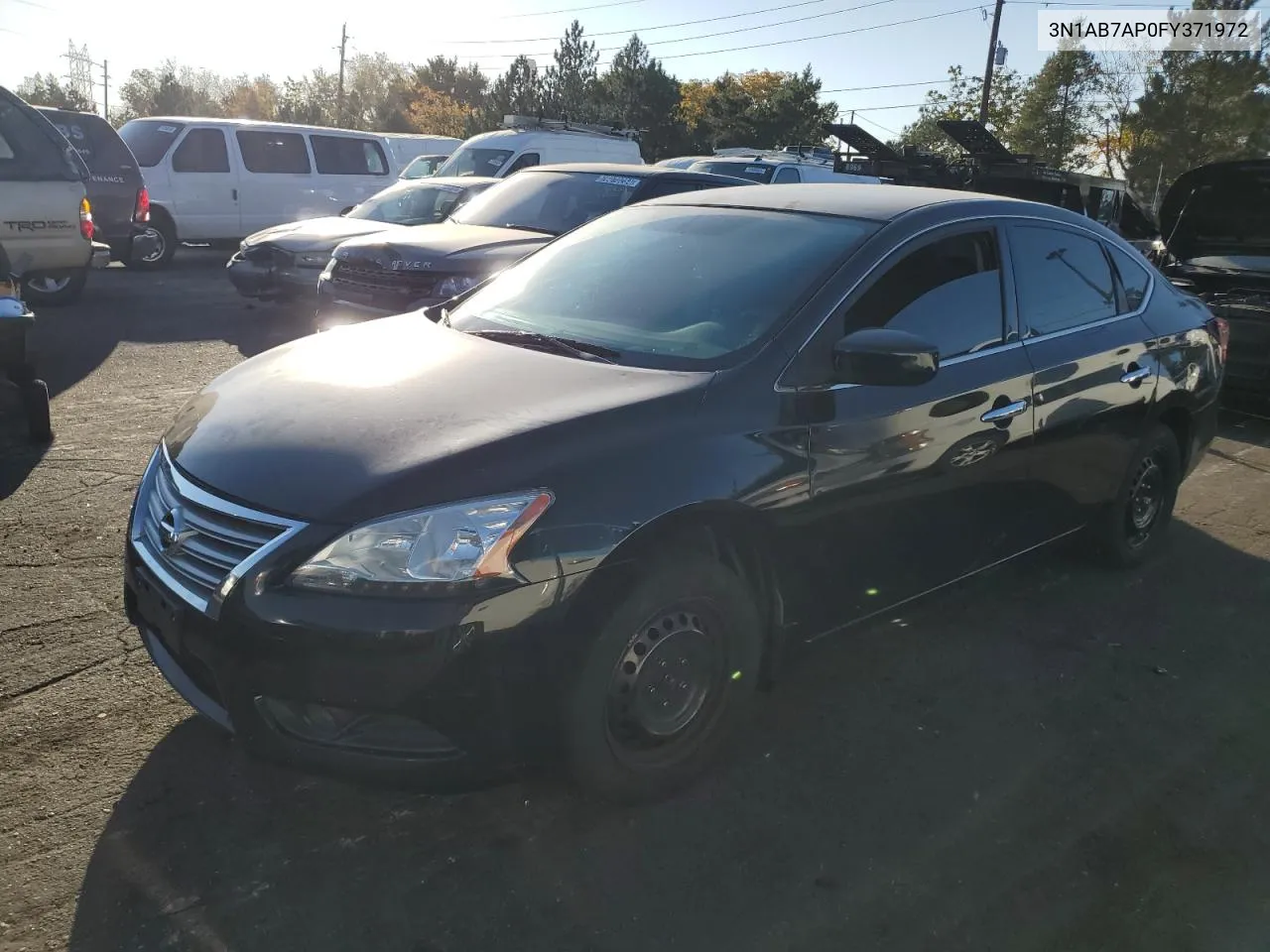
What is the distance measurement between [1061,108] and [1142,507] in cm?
4203

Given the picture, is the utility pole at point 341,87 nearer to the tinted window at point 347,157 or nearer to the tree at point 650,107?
the tree at point 650,107

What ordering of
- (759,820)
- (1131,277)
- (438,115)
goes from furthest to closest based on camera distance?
1. (438,115)
2. (1131,277)
3. (759,820)

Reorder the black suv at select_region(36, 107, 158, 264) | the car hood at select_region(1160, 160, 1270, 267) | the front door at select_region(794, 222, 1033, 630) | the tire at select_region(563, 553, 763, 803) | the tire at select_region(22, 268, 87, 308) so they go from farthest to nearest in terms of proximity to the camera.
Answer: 1. the black suv at select_region(36, 107, 158, 264)
2. the tire at select_region(22, 268, 87, 308)
3. the car hood at select_region(1160, 160, 1270, 267)
4. the front door at select_region(794, 222, 1033, 630)
5. the tire at select_region(563, 553, 763, 803)

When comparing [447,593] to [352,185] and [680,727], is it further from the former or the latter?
[352,185]

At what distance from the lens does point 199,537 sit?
2.63 meters

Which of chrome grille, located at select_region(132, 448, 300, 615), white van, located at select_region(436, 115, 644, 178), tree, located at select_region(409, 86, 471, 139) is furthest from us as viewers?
tree, located at select_region(409, 86, 471, 139)

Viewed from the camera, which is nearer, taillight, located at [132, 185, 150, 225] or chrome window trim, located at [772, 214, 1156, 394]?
chrome window trim, located at [772, 214, 1156, 394]

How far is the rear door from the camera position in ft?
13.0

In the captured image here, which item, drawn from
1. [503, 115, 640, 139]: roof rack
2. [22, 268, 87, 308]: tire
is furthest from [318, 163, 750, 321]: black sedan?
[503, 115, 640, 139]: roof rack

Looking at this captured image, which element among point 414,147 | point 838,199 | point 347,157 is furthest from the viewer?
point 414,147

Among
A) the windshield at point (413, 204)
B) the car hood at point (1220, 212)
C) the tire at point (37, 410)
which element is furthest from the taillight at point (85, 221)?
the car hood at point (1220, 212)

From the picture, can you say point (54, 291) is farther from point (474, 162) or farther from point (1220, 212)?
point (1220, 212)

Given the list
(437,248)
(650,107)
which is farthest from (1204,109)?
(437,248)

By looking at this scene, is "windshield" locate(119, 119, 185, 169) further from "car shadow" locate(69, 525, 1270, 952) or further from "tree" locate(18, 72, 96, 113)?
"tree" locate(18, 72, 96, 113)
